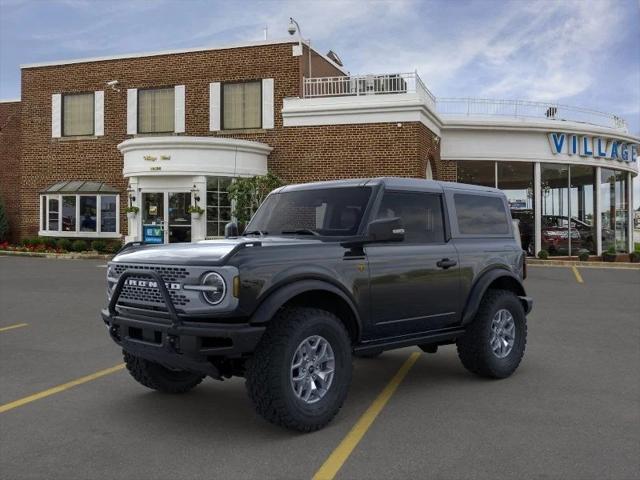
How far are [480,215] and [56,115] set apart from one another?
23.7m

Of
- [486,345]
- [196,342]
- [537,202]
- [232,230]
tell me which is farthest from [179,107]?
[196,342]

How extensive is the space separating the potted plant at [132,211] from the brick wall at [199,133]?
7.41 ft

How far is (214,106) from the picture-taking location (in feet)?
77.7

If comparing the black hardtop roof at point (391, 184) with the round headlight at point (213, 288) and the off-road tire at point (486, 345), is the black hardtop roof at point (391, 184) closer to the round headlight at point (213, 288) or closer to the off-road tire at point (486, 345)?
the off-road tire at point (486, 345)

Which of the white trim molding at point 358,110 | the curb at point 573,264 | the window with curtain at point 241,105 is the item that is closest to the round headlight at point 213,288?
the white trim molding at point 358,110

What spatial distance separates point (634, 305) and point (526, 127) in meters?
13.4

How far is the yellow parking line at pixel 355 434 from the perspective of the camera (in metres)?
3.84

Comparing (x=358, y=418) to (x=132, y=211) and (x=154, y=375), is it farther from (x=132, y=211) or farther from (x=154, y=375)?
(x=132, y=211)

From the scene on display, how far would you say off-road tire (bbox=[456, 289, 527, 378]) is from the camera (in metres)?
6.00

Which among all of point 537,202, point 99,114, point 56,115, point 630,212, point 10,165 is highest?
point 56,115

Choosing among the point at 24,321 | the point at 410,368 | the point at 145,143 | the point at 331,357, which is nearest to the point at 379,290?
the point at 331,357

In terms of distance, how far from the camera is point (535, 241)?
2417cm

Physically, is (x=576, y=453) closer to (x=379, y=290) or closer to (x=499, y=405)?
(x=499, y=405)

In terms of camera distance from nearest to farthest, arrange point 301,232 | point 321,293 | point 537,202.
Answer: point 321,293 < point 301,232 < point 537,202
